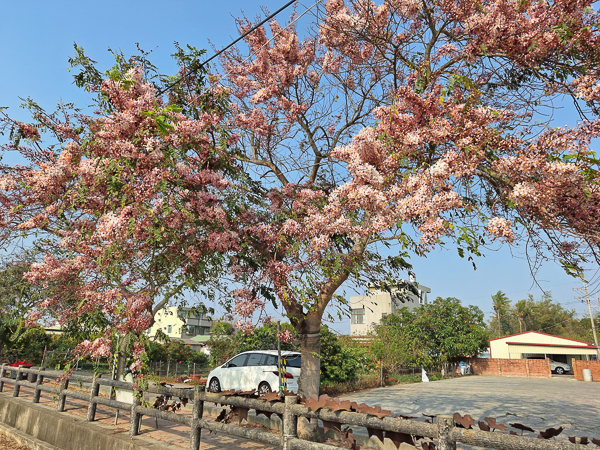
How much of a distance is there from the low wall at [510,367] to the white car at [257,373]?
27.9m

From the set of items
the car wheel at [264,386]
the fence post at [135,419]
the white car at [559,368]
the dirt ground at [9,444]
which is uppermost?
the fence post at [135,419]

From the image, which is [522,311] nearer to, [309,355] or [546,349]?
[546,349]

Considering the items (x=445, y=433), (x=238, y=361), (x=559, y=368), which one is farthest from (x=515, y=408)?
(x=559, y=368)

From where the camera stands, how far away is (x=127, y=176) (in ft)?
15.9

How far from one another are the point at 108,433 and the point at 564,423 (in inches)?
431

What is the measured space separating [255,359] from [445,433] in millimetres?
10383

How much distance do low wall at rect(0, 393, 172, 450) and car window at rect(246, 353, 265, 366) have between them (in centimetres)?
590

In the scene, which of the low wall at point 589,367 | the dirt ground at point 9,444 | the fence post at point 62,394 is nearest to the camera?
the dirt ground at point 9,444

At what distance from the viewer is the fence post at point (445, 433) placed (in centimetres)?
323

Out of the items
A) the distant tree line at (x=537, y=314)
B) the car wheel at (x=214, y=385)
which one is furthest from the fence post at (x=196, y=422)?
the distant tree line at (x=537, y=314)

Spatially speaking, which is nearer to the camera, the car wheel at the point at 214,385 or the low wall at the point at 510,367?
the car wheel at the point at 214,385

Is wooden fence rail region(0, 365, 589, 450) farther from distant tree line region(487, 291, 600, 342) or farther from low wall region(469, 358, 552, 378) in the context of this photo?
distant tree line region(487, 291, 600, 342)

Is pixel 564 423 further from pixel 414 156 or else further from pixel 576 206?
pixel 414 156

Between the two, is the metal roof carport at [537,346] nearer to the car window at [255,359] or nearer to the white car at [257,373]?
the white car at [257,373]
